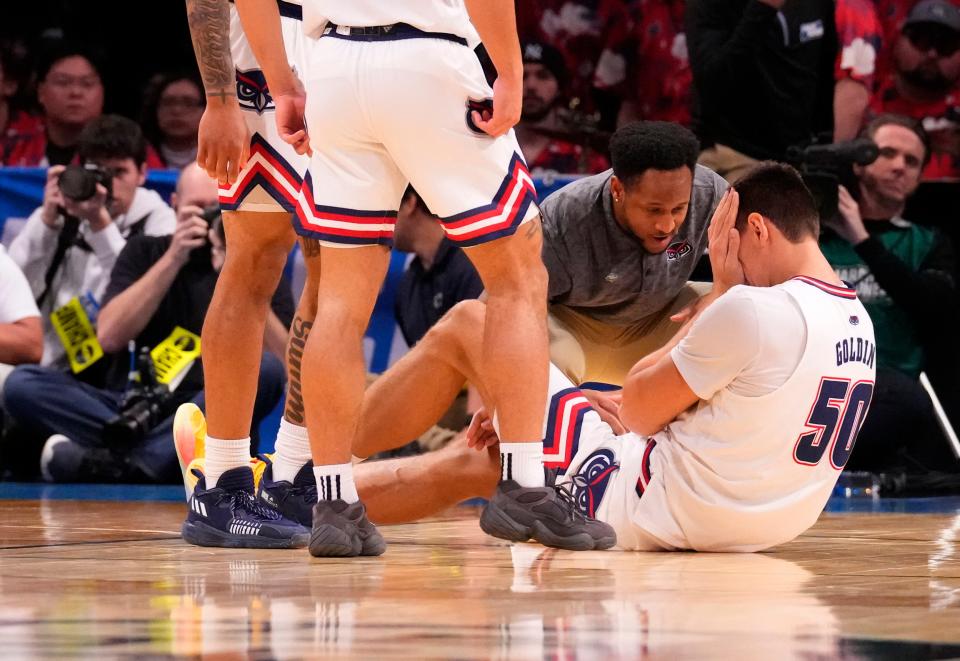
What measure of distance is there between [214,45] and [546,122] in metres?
4.53

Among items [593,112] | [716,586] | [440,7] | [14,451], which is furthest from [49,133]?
[716,586]

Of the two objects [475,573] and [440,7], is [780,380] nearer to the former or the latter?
[475,573]

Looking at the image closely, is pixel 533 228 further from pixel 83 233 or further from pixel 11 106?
pixel 11 106

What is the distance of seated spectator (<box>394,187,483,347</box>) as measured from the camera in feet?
19.0

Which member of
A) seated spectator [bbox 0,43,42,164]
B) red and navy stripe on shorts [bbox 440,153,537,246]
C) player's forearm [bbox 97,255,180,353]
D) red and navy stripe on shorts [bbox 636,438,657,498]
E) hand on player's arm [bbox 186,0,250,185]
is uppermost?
seated spectator [bbox 0,43,42,164]

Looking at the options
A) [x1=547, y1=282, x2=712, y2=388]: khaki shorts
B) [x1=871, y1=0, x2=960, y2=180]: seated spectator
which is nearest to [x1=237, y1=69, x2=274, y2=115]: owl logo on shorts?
[x1=547, y1=282, x2=712, y2=388]: khaki shorts

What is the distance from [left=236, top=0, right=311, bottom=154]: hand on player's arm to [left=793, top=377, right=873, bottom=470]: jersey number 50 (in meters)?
1.24

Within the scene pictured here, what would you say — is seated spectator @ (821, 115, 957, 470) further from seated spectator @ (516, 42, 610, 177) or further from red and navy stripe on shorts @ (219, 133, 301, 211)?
red and navy stripe on shorts @ (219, 133, 301, 211)

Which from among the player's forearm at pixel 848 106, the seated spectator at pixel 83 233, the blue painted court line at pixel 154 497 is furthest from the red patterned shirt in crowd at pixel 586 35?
the blue painted court line at pixel 154 497

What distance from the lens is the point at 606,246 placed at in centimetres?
457

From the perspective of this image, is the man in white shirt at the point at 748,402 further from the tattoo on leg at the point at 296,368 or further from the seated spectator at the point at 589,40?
the seated spectator at the point at 589,40

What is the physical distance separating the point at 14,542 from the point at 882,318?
3.70 metres

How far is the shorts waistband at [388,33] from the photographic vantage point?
312cm

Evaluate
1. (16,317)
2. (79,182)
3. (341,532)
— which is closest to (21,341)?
(16,317)
